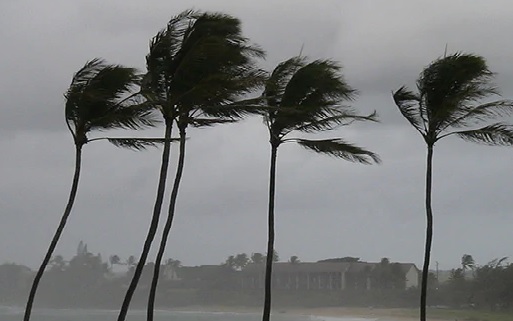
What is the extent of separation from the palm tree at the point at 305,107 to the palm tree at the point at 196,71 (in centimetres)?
78

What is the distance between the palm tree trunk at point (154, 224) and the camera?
58.0ft

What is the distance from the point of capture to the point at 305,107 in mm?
18734

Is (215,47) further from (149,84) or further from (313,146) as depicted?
(313,146)

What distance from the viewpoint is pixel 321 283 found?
2692 cm

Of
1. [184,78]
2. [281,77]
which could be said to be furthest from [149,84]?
Result: [281,77]

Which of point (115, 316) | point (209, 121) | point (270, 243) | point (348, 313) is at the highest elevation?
point (209, 121)

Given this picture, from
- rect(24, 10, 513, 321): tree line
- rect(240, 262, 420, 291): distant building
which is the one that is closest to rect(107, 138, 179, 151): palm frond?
rect(24, 10, 513, 321): tree line

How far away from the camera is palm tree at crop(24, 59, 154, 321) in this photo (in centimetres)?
1784

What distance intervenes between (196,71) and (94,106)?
1.94 m

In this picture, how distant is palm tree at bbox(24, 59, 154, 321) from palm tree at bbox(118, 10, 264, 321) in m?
0.48

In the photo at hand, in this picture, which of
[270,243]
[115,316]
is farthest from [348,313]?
[270,243]

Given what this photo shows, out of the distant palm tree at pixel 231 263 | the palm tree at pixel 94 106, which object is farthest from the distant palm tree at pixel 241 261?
the palm tree at pixel 94 106

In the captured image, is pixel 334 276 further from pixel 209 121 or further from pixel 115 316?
A: pixel 209 121

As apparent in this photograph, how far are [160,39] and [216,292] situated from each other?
11.6 meters
